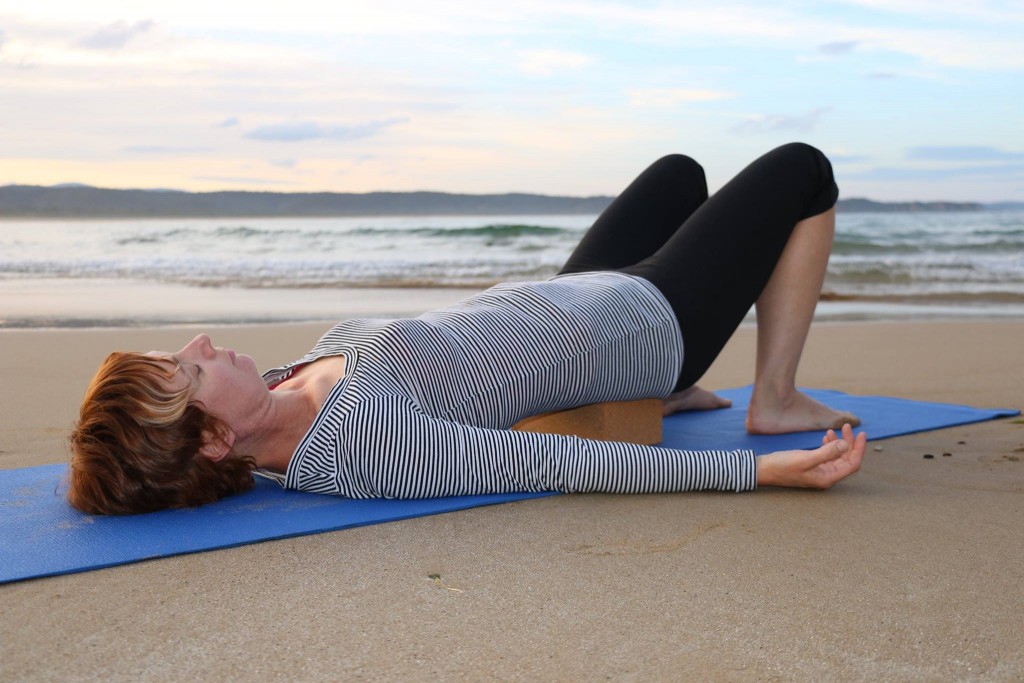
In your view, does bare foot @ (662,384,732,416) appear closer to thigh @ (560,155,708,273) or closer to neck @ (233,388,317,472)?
thigh @ (560,155,708,273)

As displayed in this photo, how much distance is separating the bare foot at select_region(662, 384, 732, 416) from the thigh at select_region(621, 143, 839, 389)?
0.63m

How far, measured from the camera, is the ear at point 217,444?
1910 millimetres

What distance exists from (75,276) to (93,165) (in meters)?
11.7

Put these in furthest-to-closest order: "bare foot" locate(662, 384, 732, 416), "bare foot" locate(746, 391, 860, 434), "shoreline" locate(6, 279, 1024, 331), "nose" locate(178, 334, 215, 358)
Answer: "shoreline" locate(6, 279, 1024, 331) → "bare foot" locate(662, 384, 732, 416) → "bare foot" locate(746, 391, 860, 434) → "nose" locate(178, 334, 215, 358)

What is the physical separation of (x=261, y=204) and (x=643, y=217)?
80.8 ft

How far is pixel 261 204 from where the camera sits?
85.6 feet

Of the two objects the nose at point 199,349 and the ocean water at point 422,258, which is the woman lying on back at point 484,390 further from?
the ocean water at point 422,258

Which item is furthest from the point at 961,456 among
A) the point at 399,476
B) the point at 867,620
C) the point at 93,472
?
the point at 93,472

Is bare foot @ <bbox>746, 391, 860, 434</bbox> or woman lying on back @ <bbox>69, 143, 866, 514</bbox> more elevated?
woman lying on back @ <bbox>69, 143, 866, 514</bbox>

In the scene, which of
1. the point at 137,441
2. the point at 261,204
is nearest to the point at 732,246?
the point at 137,441

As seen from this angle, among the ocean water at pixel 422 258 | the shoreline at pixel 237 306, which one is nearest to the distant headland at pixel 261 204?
the ocean water at pixel 422 258

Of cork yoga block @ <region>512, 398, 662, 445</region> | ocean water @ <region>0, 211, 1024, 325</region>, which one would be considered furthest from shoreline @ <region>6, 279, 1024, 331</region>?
cork yoga block @ <region>512, 398, 662, 445</region>

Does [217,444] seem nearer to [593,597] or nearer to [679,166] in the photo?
[593,597]

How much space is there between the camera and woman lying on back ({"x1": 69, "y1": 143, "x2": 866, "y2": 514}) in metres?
1.86
